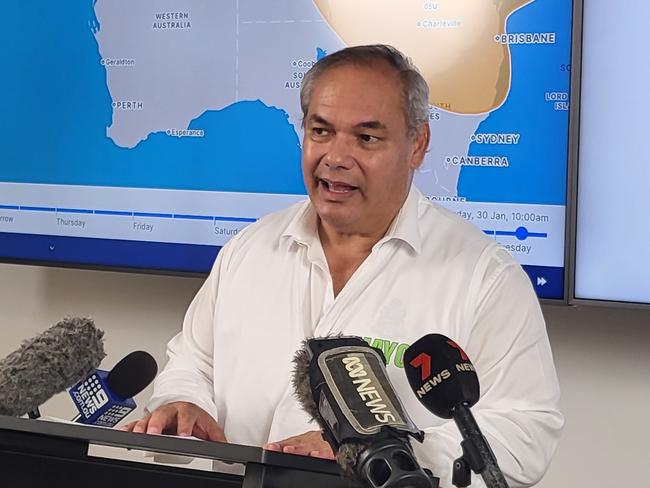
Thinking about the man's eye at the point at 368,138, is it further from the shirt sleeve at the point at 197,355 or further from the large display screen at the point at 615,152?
the large display screen at the point at 615,152

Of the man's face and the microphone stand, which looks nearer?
the microphone stand

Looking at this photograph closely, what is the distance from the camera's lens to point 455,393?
0.94 meters

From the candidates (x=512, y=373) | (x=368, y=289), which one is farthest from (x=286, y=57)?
(x=512, y=373)

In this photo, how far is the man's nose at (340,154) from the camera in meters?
1.77

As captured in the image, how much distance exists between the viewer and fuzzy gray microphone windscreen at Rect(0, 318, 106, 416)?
119 centimetres

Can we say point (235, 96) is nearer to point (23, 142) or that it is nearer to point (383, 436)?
point (23, 142)

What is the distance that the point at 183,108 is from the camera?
2898mm

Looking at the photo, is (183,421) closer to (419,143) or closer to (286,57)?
(419,143)

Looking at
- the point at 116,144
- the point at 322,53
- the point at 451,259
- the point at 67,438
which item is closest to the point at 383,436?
the point at 67,438

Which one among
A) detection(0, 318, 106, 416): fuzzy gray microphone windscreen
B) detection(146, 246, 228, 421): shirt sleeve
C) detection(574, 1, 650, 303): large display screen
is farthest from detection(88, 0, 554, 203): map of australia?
detection(0, 318, 106, 416): fuzzy gray microphone windscreen

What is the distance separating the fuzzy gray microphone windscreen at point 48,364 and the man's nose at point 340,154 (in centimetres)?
61

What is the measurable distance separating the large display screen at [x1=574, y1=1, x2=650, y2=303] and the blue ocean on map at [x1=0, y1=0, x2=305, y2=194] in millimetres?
806

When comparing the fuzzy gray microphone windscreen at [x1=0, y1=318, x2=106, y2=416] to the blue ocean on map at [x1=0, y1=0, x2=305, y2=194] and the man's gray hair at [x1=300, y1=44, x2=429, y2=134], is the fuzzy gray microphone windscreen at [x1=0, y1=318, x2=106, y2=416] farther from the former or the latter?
the blue ocean on map at [x1=0, y1=0, x2=305, y2=194]

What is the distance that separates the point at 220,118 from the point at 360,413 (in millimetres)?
2096
